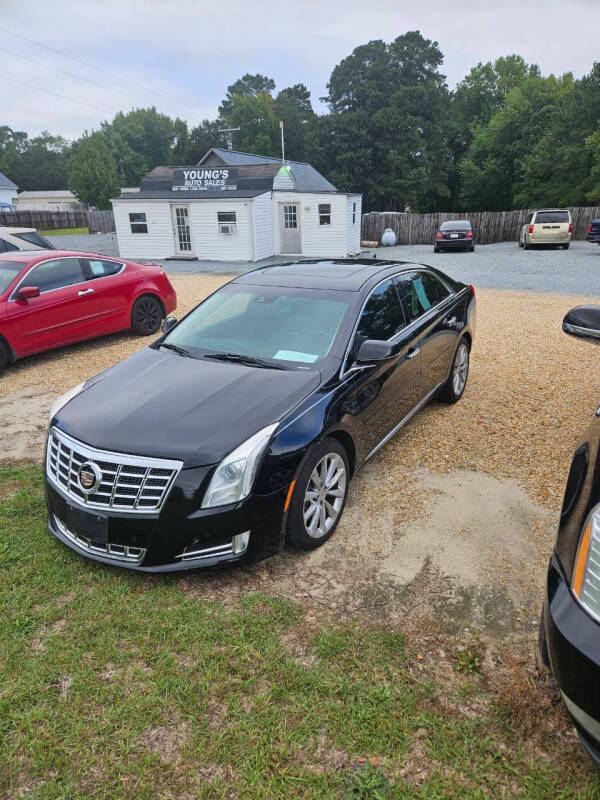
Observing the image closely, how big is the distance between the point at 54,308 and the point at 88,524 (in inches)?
209

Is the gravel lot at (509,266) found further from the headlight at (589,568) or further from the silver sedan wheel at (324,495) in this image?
the headlight at (589,568)

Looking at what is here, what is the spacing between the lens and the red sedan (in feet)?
22.9

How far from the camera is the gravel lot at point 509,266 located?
575 inches

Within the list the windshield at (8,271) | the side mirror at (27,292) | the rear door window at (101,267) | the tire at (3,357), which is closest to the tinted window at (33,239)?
the rear door window at (101,267)

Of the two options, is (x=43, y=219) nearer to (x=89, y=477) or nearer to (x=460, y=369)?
(x=460, y=369)

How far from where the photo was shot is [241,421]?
9.93ft

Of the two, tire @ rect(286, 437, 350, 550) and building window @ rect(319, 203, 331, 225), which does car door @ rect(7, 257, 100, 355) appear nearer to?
tire @ rect(286, 437, 350, 550)

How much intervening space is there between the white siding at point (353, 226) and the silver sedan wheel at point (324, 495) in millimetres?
20980

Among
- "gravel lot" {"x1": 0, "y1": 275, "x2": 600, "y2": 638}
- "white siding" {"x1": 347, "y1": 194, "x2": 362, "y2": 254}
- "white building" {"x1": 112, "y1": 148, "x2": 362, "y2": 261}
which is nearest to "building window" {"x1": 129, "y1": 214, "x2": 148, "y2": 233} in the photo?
"white building" {"x1": 112, "y1": 148, "x2": 362, "y2": 261}

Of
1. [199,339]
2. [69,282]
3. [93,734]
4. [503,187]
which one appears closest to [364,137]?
[503,187]

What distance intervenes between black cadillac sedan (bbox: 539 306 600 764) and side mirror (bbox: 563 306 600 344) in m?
1.15

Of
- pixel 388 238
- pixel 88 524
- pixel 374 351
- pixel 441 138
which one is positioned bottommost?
pixel 388 238

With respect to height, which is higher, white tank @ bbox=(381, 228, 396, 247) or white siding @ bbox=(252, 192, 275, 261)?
white siding @ bbox=(252, 192, 275, 261)

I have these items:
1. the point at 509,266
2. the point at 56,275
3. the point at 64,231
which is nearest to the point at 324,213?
the point at 509,266
